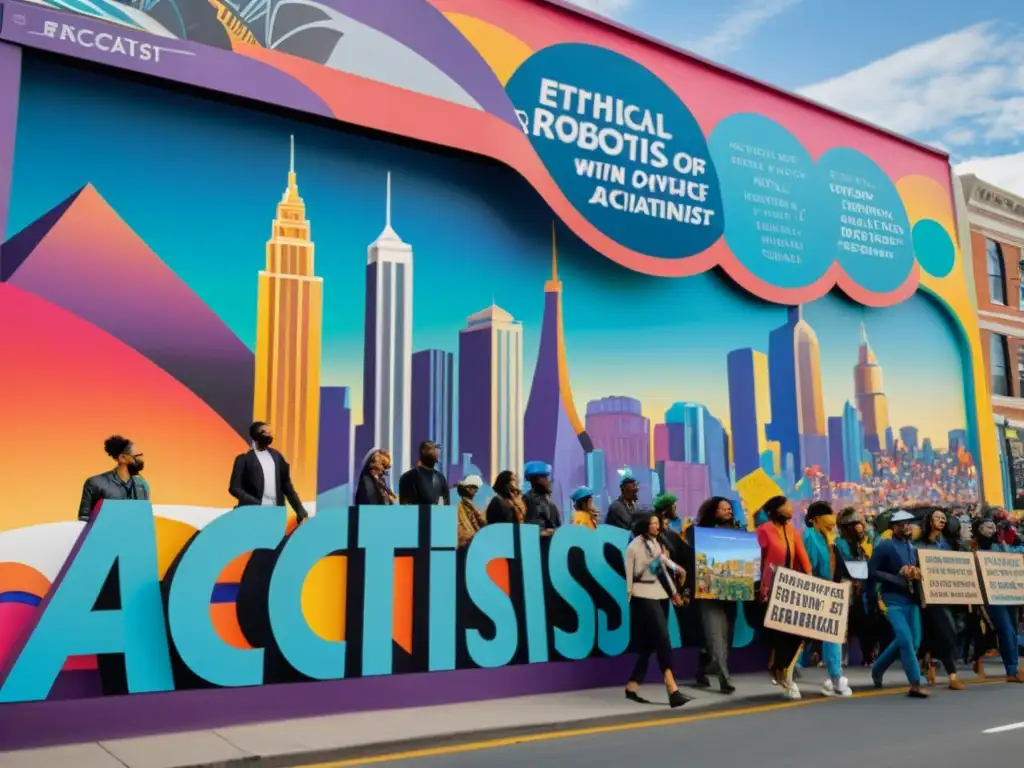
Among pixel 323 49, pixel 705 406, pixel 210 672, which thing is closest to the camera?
pixel 210 672

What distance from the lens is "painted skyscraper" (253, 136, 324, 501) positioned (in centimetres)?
1116

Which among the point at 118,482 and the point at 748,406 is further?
the point at 748,406

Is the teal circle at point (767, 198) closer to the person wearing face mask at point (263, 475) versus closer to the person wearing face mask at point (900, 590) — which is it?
the person wearing face mask at point (900, 590)

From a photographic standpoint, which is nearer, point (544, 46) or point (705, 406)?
point (544, 46)

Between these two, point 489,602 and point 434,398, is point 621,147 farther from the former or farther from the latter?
point 489,602

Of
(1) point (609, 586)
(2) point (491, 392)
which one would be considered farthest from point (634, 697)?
(2) point (491, 392)

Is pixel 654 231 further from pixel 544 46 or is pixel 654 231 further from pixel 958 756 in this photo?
pixel 958 756

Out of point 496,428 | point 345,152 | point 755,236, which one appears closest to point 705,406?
point 755,236

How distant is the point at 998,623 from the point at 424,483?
6.71 meters

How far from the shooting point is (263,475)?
8656mm

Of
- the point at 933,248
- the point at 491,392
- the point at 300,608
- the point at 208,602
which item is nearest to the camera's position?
the point at 208,602

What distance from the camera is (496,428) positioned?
13070 mm

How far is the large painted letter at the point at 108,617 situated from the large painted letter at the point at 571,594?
379 cm

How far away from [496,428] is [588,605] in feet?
12.7
